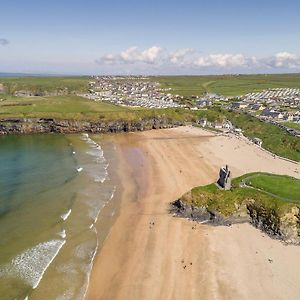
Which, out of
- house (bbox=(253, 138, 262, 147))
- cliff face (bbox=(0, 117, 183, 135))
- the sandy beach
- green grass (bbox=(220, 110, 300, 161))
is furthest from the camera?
cliff face (bbox=(0, 117, 183, 135))

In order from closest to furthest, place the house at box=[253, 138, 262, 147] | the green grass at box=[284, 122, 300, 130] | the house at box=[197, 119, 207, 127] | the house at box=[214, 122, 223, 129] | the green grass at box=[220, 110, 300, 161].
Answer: the green grass at box=[220, 110, 300, 161] → the house at box=[253, 138, 262, 147] → the green grass at box=[284, 122, 300, 130] → the house at box=[214, 122, 223, 129] → the house at box=[197, 119, 207, 127]

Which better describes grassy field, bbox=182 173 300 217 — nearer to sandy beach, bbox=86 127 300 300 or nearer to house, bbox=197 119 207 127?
sandy beach, bbox=86 127 300 300

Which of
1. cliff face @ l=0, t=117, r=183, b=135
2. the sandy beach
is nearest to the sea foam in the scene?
the sandy beach

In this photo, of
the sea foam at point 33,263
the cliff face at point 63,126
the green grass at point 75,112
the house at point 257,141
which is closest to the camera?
the sea foam at point 33,263

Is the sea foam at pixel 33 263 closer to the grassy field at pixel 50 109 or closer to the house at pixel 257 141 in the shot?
the house at pixel 257 141

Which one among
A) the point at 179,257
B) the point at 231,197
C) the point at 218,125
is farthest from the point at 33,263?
the point at 218,125

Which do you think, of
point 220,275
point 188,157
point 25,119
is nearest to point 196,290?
point 220,275

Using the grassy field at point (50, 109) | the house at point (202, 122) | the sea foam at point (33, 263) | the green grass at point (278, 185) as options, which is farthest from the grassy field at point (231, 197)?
the grassy field at point (50, 109)
